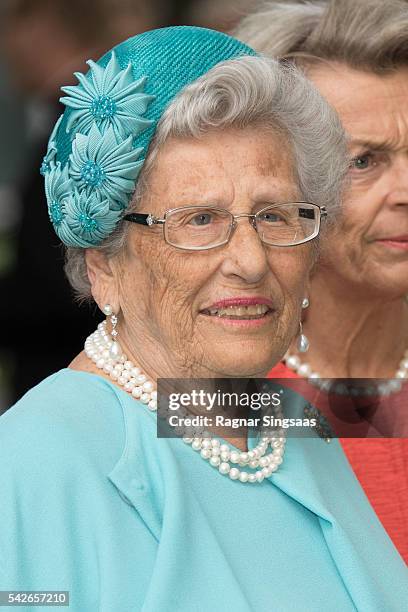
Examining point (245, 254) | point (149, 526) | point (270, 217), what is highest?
point (270, 217)

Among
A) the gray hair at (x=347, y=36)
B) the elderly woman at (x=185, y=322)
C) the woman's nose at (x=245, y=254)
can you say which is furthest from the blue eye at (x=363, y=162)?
the woman's nose at (x=245, y=254)

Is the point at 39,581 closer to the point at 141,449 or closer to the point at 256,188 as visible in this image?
the point at 141,449

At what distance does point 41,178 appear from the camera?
3.89 meters

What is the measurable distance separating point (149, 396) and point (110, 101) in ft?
2.09

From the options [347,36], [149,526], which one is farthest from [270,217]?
[347,36]

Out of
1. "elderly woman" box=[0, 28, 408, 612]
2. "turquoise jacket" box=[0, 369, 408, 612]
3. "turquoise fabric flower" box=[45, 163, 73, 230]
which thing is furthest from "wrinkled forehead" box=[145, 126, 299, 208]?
"turquoise jacket" box=[0, 369, 408, 612]

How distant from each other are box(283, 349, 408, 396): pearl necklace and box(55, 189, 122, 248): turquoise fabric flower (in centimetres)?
99

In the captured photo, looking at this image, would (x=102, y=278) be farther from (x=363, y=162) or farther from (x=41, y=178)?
(x=41, y=178)

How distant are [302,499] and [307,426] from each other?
1.17ft

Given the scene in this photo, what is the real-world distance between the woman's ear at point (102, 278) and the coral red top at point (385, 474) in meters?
0.76

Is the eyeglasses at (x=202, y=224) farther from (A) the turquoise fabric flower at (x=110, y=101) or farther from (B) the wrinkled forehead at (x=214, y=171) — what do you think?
(A) the turquoise fabric flower at (x=110, y=101)

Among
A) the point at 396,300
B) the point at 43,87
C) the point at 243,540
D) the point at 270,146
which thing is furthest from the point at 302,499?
the point at 43,87

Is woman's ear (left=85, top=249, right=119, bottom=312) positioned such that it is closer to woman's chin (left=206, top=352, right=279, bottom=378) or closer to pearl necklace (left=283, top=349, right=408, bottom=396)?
woman's chin (left=206, top=352, right=279, bottom=378)

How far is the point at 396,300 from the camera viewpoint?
3297mm
